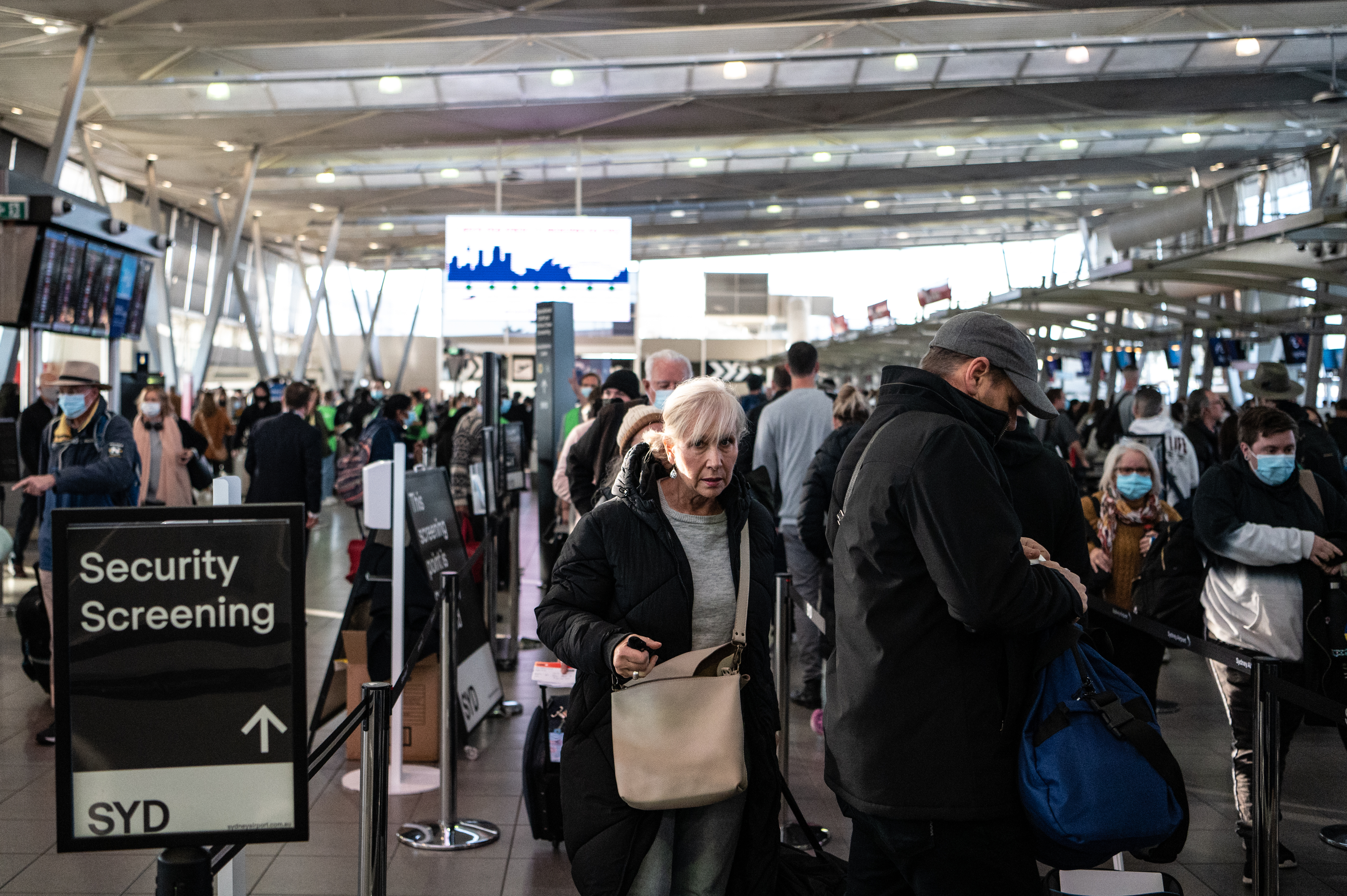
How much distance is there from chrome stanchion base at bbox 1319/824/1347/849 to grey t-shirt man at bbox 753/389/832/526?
2952 mm

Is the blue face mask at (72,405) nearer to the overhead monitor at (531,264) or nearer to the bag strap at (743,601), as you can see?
the bag strap at (743,601)

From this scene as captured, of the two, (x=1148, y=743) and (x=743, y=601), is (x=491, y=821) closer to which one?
(x=743, y=601)

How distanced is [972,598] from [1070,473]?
0.74 metres

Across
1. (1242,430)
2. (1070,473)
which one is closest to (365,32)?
(1242,430)

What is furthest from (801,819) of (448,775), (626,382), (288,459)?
(288,459)

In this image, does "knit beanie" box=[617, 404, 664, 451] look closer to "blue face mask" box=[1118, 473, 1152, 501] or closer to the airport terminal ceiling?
"blue face mask" box=[1118, 473, 1152, 501]

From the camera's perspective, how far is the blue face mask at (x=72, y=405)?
6.32m

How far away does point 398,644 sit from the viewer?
5133 millimetres

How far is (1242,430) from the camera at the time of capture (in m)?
4.41

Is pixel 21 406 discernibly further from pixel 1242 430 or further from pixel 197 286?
pixel 197 286

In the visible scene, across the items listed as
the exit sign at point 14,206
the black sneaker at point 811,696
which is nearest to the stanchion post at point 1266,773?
the black sneaker at point 811,696

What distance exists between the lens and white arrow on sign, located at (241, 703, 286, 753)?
2.24 meters

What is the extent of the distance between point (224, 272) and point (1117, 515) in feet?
65.1

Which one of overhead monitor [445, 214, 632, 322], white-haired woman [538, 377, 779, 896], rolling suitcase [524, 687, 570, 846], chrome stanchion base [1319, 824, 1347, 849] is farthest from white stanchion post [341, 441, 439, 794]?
overhead monitor [445, 214, 632, 322]
